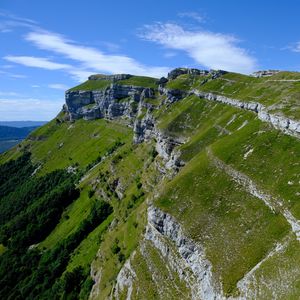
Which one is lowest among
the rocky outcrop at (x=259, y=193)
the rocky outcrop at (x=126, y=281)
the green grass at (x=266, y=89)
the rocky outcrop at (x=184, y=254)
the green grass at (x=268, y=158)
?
the rocky outcrop at (x=126, y=281)

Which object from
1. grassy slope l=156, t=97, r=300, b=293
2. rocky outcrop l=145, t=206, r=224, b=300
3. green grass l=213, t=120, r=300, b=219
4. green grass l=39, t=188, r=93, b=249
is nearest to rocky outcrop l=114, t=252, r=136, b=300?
rocky outcrop l=145, t=206, r=224, b=300

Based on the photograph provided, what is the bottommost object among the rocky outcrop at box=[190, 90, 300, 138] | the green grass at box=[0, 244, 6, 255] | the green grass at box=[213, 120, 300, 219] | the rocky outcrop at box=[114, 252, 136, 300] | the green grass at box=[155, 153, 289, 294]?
the green grass at box=[0, 244, 6, 255]

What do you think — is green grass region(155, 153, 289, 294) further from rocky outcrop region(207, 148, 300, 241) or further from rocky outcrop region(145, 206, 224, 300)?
rocky outcrop region(145, 206, 224, 300)

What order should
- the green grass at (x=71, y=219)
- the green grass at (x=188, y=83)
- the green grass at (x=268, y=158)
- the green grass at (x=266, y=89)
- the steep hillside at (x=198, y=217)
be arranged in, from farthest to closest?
the green grass at (x=188, y=83) < the green grass at (x=71, y=219) < the green grass at (x=266, y=89) < the green grass at (x=268, y=158) < the steep hillside at (x=198, y=217)

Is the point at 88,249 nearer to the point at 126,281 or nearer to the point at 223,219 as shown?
the point at 126,281

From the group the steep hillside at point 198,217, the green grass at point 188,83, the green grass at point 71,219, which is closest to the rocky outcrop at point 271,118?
the steep hillside at point 198,217

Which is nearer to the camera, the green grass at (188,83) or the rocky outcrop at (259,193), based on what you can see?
the rocky outcrop at (259,193)

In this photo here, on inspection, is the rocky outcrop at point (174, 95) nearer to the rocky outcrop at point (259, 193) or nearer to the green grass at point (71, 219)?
the green grass at point (71, 219)

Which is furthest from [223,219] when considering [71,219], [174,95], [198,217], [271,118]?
[174,95]

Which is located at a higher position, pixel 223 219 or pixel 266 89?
pixel 266 89
